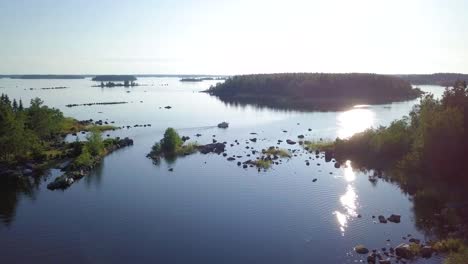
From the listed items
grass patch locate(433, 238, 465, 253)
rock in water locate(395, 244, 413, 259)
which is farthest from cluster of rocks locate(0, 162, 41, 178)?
grass patch locate(433, 238, 465, 253)

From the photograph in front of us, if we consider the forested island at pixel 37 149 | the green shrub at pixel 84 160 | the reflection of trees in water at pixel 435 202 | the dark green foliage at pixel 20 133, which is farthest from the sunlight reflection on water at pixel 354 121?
the dark green foliage at pixel 20 133

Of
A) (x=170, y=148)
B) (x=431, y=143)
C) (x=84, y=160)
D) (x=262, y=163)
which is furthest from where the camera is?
(x=170, y=148)

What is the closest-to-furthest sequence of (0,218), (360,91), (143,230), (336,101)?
(143,230) < (0,218) < (336,101) < (360,91)

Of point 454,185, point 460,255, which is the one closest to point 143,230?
point 460,255

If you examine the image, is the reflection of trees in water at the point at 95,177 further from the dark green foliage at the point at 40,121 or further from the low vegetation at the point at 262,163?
the low vegetation at the point at 262,163

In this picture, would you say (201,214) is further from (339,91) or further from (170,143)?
(339,91)

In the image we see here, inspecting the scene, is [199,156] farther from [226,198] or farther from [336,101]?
[336,101]

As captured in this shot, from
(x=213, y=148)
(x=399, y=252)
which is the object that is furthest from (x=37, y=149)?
(x=399, y=252)
